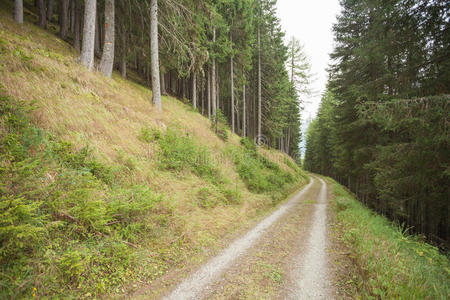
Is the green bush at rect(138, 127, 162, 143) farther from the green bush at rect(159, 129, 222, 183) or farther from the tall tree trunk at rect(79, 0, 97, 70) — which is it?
the tall tree trunk at rect(79, 0, 97, 70)

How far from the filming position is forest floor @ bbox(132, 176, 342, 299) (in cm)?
319

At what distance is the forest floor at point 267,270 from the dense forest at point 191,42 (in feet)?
32.7

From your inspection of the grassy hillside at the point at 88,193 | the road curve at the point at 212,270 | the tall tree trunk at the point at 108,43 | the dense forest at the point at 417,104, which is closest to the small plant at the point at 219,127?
the grassy hillside at the point at 88,193

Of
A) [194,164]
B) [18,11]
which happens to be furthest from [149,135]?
[18,11]

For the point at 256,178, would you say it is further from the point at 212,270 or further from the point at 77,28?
the point at 77,28

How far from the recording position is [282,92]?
2623cm

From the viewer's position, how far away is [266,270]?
3.89 meters

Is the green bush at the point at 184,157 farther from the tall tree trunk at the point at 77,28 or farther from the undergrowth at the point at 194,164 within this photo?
the tall tree trunk at the point at 77,28

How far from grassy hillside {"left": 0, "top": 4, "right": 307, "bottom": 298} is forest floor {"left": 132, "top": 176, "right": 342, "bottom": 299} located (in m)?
0.65

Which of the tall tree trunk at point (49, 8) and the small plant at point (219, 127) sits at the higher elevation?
the tall tree trunk at point (49, 8)

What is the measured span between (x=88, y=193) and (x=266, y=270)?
424 cm

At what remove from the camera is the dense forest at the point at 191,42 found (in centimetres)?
1058

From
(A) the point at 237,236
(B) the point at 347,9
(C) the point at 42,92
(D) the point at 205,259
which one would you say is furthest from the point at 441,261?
(B) the point at 347,9

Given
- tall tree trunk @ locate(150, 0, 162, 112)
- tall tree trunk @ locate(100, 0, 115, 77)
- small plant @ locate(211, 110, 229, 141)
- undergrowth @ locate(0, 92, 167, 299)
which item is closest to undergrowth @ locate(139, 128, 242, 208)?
undergrowth @ locate(0, 92, 167, 299)
